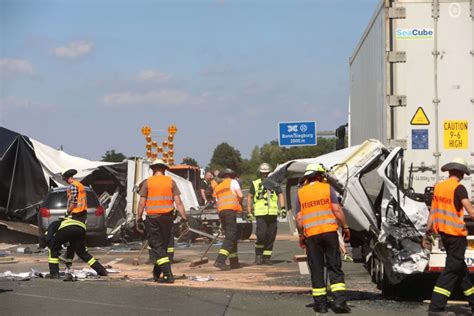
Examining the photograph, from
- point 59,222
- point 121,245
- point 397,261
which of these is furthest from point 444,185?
point 121,245

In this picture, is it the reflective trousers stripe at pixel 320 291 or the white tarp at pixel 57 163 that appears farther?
the white tarp at pixel 57 163

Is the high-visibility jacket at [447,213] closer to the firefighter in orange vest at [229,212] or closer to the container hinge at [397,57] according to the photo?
the container hinge at [397,57]

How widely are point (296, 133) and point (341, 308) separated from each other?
1982 centimetres

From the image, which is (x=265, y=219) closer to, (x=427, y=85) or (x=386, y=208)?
(x=427, y=85)

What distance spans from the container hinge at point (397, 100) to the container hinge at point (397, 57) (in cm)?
46

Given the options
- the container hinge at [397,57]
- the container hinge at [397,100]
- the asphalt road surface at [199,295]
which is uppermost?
A: the container hinge at [397,57]

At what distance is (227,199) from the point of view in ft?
46.9

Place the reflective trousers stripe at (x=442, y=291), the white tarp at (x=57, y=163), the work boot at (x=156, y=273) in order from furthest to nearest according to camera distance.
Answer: the white tarp at (x=57, y=163), the work boot at (x=156, y=273), the reflective trousers stripe at (x=442, y=291)

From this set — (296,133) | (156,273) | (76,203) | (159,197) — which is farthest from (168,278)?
(296,133)

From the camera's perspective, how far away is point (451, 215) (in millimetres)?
8789

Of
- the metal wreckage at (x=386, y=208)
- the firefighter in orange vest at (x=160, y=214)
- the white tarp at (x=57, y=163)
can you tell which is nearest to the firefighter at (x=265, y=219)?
the firefighter in orange vest at (x=160, y=214)

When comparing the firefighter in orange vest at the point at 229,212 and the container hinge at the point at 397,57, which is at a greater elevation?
the container hinge at the point at 397,57

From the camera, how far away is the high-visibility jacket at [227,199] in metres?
14.3

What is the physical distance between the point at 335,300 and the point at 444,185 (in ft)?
5.76
